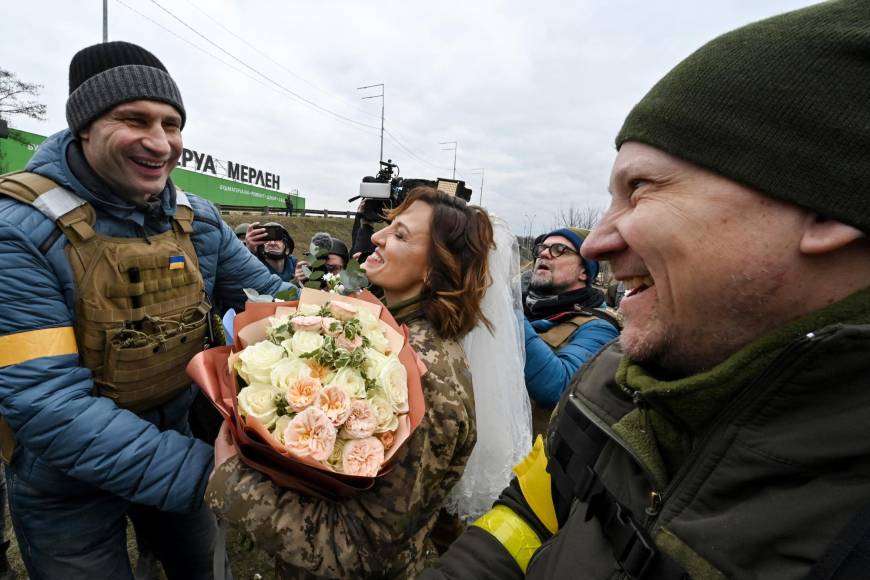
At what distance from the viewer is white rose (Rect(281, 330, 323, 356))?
1.41 metres

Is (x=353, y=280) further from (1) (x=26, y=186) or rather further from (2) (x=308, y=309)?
(1) (x=26, y=186)

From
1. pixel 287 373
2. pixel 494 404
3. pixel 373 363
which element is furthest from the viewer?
pixel 494 404

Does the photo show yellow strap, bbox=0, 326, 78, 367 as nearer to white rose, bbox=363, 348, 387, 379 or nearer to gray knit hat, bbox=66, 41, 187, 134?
gray knit hat, bbox=66, 41, 187, 134

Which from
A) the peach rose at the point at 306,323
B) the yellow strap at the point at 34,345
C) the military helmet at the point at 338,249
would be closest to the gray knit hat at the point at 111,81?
the yellow strap at the point at 34,345

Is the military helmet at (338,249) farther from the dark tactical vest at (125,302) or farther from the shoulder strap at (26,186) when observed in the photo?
the shoulder strap at (26,186)

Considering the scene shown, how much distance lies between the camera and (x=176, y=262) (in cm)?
192

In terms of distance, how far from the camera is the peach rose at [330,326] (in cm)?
149

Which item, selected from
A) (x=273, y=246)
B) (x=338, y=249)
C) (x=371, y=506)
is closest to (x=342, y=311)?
(x=371, y=506)

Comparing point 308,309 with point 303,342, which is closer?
point 303,342

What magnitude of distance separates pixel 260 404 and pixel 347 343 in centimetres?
35

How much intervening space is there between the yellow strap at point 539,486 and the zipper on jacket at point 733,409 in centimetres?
52

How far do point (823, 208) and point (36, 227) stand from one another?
2.39 metres

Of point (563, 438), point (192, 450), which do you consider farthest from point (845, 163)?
point (192, 450)

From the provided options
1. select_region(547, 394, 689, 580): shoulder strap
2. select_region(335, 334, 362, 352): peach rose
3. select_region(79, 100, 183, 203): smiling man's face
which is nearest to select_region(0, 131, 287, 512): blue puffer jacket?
select_region(79, 100, 183, 203): smiling man's face
